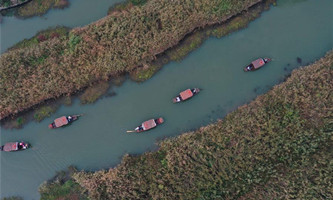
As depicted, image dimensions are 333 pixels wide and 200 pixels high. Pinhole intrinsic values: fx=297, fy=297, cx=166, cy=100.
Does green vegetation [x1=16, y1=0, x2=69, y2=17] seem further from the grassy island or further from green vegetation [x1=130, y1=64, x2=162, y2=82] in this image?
green vegetation [x1=130, y1=64, x2=162, y2=82]

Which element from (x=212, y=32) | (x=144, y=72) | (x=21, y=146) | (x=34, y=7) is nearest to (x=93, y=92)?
(x=144, y=72)

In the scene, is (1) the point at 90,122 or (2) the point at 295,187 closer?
(2) the point at 295,187

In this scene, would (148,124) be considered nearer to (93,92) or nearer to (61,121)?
(93,92)

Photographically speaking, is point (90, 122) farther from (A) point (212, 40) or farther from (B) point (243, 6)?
(B) point (243, 6)

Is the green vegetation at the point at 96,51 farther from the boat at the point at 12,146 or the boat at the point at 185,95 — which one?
the boat at the point at 185,95

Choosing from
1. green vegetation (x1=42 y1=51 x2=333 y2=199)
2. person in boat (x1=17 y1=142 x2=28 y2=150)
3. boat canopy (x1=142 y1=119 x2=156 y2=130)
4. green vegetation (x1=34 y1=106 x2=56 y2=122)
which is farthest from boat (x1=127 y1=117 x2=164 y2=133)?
person in boat (x1=17 y1=142 x2=28 y2=150)

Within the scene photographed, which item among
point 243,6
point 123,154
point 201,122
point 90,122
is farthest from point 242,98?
point 90,122
